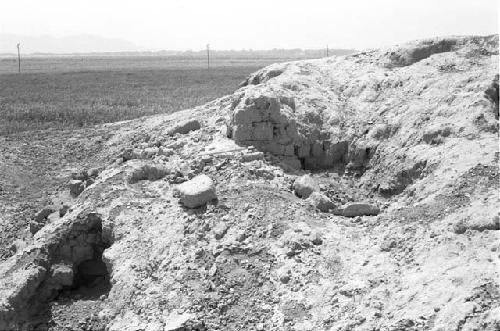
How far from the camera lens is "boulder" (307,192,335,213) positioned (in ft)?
29.2

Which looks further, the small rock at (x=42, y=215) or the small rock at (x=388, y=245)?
the small rock at (x=42, y=215)

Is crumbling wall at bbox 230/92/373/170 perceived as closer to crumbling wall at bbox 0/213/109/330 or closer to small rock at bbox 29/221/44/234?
crumbling wall at bbox 0/213/109/330

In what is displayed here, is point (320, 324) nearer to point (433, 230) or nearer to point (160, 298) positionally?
point (433, 230)

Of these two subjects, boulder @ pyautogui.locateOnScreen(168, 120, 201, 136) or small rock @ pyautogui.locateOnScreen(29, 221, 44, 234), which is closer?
small rock @ pyautogui.locateOnScreen(29, 221, 44, 234)

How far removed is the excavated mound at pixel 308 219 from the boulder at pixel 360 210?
22 mm

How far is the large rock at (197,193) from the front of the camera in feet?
30.2

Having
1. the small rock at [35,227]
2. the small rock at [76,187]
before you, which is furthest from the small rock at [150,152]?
the small rock at [35,227]

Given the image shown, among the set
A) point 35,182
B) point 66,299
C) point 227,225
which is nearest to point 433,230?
point 227,225

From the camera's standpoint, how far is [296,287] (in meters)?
7.45

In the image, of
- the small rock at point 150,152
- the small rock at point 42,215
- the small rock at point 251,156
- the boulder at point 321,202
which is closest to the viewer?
the boulder at point 321,202

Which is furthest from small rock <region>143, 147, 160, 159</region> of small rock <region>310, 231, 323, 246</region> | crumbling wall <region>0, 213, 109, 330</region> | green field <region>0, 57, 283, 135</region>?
green field <region>0, 57, 283, 135</region>

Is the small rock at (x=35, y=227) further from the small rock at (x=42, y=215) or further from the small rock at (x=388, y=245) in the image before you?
the small rock at (x=388, y=245)

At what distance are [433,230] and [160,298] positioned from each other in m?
3.89

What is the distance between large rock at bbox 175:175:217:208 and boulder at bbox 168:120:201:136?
9.34ft
